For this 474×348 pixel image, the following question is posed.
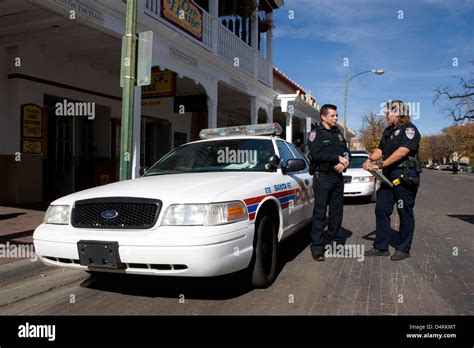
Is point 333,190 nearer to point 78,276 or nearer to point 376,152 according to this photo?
point 376,152

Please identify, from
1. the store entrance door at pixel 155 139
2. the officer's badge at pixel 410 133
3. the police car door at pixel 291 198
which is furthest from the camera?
the store entrance door at pixel 155 139

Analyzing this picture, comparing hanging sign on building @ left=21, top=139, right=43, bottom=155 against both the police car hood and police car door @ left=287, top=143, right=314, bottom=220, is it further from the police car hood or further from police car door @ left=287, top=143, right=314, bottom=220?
police car door @ left=287, top=143, right=314, bottom=220

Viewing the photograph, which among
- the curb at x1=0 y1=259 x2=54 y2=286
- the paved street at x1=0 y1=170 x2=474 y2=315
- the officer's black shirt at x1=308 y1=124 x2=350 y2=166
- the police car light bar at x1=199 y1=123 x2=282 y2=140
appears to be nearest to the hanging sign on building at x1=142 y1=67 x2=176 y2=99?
the police car light bar at x1=199 y1=123 x2=282 y2=140

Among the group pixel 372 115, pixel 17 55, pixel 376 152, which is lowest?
pixel 376 152

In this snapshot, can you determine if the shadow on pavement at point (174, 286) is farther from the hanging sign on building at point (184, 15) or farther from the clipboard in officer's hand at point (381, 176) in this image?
the hanging sign on building at point (184, 15)

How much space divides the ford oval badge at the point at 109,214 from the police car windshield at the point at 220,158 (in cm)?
145

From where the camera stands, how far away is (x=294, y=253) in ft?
18.7

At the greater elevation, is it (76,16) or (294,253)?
(76,16)

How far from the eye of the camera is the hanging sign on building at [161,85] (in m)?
9.34

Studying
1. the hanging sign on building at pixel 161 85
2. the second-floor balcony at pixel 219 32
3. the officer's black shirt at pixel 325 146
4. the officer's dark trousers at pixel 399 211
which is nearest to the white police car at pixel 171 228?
the officer's black shirt at pixel 325 146

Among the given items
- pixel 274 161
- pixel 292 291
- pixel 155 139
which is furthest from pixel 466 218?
pixel 155 139
